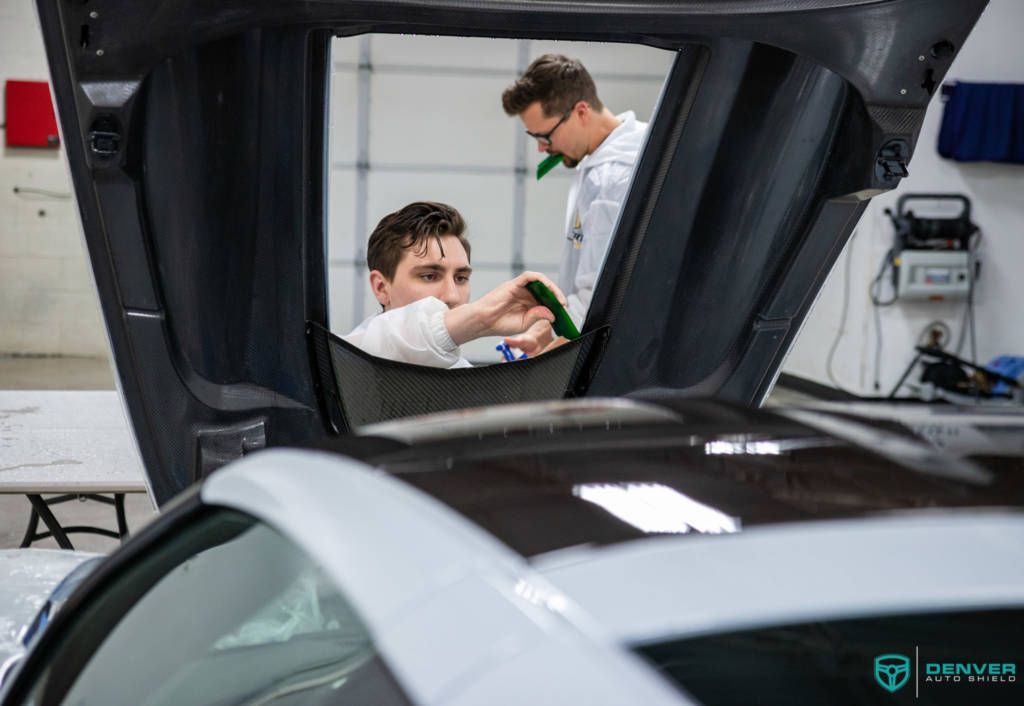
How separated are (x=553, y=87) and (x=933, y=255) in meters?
6.15

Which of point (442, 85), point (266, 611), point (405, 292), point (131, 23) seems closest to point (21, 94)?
point (442, 85)

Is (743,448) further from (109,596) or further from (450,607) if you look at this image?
(109,596)

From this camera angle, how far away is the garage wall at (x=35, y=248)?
1020cm

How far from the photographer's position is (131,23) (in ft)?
5.62

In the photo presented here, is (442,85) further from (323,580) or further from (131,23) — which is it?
(323,580)

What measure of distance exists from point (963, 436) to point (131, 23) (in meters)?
1.30

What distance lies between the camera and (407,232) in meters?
2.66

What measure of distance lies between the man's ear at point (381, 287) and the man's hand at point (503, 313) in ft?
1.24

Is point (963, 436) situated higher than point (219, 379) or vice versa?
point (963, 436)

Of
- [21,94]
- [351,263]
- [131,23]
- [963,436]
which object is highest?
[131,23]

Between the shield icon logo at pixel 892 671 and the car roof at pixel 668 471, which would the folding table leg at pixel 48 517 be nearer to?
the car roof at pixel 668 471

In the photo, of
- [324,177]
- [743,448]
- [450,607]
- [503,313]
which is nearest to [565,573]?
[450,607]

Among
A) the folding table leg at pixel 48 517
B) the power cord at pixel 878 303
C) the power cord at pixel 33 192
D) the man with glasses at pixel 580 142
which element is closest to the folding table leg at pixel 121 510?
the folding table leg at pixel 48 517

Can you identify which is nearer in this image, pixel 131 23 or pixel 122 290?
pixel 131 23
